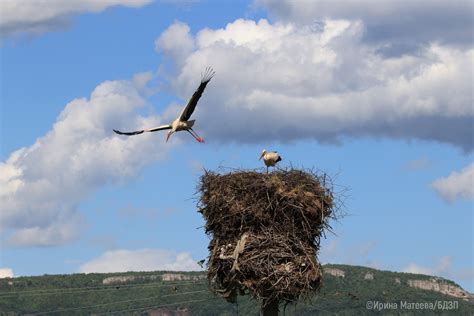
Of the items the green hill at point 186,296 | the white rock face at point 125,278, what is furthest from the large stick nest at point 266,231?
the white rock face at point 125,278

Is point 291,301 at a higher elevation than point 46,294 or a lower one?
lower

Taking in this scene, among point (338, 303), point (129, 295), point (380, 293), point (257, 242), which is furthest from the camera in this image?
point (129, 295)

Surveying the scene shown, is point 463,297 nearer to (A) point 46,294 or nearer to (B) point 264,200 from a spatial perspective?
(A) point 46,294

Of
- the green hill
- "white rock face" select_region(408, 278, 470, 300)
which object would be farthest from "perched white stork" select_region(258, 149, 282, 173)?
"white rock face" select_region(408, 278, 470, 300)

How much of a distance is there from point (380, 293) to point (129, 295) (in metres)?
36.9

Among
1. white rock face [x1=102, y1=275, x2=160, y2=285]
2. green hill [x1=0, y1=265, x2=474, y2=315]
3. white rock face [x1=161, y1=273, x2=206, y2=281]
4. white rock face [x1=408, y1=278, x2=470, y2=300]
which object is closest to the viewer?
green hill [x1=0, y1=265, x2=474, y2=315]

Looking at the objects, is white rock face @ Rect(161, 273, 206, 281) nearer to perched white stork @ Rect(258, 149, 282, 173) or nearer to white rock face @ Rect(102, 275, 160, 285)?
white rock face @ Rect(102, 275, 160, 285)

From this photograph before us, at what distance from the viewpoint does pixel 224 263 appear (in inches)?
1138

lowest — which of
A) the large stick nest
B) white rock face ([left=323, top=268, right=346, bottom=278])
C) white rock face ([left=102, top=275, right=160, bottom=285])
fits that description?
the large stick nest

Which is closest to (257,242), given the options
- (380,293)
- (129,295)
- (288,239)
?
(288,239)

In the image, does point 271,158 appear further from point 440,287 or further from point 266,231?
point 440,287

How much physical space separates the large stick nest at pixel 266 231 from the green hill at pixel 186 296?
10566 centimetres

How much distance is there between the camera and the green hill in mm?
143375

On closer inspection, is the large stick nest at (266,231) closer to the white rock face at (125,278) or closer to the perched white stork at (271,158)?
the perched white stork at (271,158)
